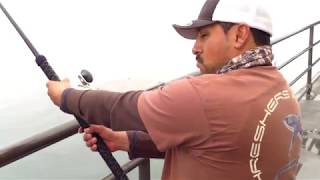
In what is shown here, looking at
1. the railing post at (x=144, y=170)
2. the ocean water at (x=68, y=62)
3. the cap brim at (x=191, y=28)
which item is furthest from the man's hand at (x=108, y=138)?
the ocean water at (x=68, y=62)

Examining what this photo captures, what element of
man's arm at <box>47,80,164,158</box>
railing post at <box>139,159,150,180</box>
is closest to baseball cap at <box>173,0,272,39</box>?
man's arm at <box>47,80,164,158</box>

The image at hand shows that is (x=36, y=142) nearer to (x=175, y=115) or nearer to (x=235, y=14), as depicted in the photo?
(x=175, y=115)

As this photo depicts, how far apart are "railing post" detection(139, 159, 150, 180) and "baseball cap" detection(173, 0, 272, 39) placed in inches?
35.8

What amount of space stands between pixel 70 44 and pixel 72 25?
172 inches

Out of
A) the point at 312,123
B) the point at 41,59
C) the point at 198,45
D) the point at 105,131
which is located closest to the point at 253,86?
the point at 198,45

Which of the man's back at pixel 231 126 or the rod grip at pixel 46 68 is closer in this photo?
the man's back at pixel 231 126

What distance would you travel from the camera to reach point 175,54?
96625 millimetres

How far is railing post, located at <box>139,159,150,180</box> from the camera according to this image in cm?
240

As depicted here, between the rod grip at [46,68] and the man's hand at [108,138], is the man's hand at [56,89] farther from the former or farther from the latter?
the man's hand at [108,138]

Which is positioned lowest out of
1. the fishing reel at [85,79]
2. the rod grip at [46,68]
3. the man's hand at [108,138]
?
the man's hand at [108,138]

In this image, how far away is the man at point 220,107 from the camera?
4.93 feet

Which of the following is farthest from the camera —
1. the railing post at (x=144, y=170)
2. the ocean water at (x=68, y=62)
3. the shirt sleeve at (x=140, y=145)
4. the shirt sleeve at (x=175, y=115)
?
the ocean water at (x=68, y=62)

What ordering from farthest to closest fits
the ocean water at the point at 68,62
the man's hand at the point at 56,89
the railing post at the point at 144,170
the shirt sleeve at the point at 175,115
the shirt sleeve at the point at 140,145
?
the ocean water at the point at 68,62
the railing post at the point at 144,170
the shirt sleeve at the point at 140,145
the man's hand at the point at 56,89
the shirt sleeve at the point at 175,115

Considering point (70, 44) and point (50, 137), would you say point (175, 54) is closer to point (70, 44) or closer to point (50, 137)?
point (70, 44)
